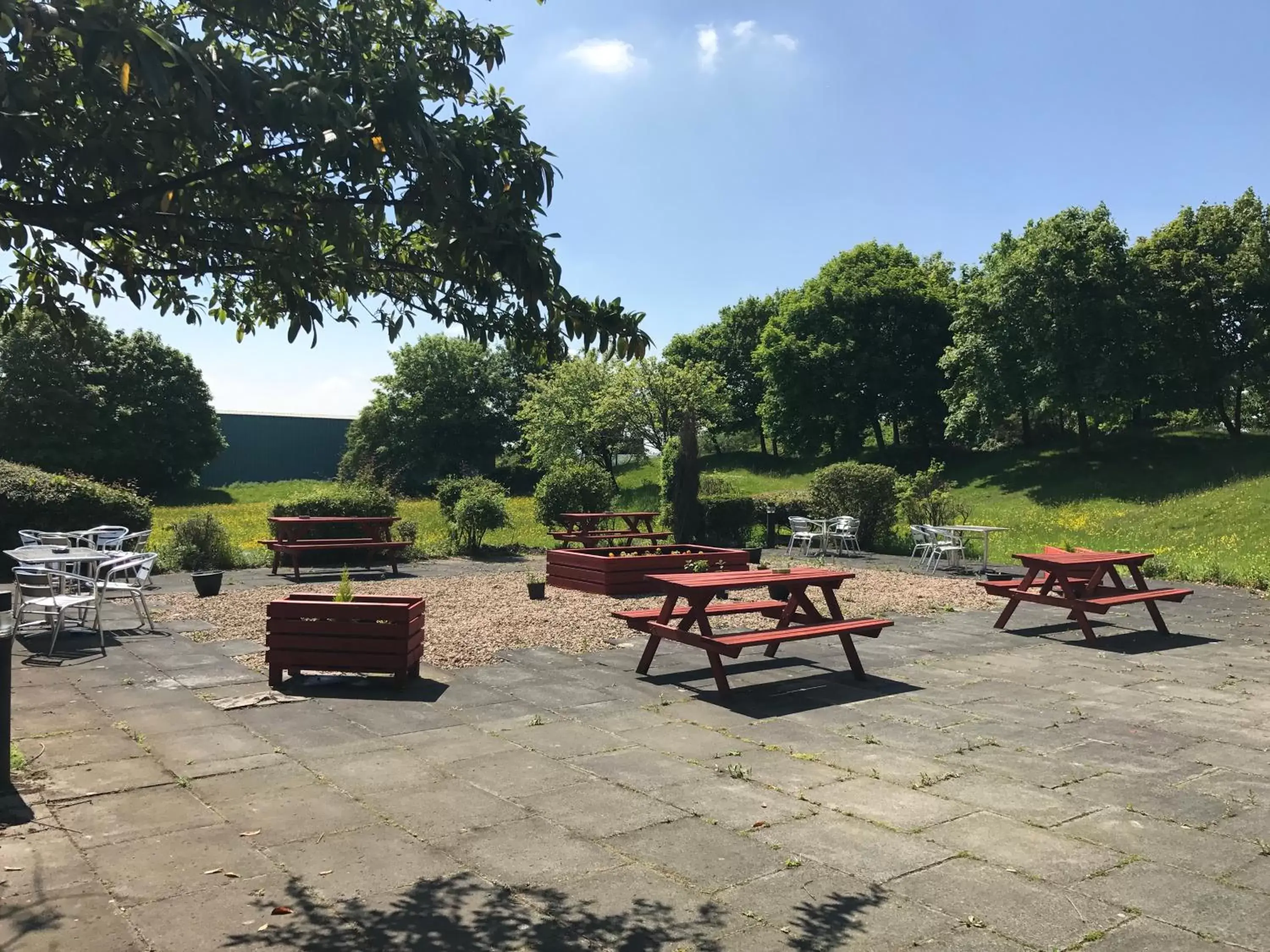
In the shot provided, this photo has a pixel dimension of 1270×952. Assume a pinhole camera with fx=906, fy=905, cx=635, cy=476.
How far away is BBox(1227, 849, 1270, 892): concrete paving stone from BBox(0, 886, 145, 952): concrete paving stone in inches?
149

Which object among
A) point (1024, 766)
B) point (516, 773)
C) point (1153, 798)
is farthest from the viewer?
point (1024, 766)

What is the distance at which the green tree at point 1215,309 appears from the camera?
2836 cm

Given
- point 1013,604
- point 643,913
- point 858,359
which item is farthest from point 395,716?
point 858,359

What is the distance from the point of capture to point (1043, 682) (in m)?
6.93

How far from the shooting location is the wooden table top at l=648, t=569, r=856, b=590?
6629 millimetres

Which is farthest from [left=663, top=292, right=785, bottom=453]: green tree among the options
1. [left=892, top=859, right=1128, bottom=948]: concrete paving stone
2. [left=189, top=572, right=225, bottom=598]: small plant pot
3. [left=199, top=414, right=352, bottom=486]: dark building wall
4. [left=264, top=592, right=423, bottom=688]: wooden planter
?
[left=892, top=859, right=1128, bottom=948]: concrete paving stone

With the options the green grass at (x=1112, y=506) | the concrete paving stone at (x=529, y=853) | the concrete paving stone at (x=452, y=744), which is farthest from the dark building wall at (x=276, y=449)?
the concrete paving stone at (x=529, y=853)

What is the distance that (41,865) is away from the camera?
11.0 ft

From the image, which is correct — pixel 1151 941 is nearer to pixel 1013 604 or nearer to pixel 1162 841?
pixel 1162 841

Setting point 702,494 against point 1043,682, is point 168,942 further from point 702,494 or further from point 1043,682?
point 702,494

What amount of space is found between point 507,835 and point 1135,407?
33.7m

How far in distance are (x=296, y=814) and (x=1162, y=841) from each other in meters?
3.68

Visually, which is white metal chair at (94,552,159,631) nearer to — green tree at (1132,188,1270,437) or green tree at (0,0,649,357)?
green tree at (0,0,649,357)

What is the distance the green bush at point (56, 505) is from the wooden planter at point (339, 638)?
9996 millimetres
